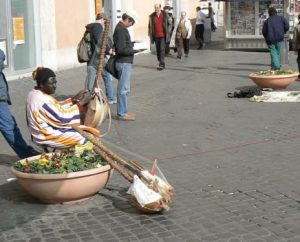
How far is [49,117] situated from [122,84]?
13.0 feet

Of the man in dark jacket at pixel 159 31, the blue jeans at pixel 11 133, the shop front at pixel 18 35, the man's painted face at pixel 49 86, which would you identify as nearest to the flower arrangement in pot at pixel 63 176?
A: the man's painted face at pixel 49 86

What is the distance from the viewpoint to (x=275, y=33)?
14.2 m

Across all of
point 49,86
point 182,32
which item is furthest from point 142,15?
→ point 49,86

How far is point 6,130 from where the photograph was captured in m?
7.12

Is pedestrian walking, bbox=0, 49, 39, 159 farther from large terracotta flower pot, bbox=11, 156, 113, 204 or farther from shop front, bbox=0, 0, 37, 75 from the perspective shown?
shop front, bbox=0, 0, 37, 75

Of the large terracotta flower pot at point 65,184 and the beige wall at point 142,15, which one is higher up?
the beige wall at point 142,15

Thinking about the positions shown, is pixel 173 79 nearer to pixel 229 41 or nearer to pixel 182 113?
pixel 182 113

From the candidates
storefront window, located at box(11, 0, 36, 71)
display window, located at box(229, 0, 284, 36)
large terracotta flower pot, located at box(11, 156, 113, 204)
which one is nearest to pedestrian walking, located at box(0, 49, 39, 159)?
large terracotta flower pot, located at box(11, 156, 113, 204)

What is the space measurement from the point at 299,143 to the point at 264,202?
258cm

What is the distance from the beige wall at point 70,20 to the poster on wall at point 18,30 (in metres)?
1.27

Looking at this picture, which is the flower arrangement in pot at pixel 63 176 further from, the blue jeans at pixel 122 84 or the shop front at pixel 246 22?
the shop front at pixel 246 22

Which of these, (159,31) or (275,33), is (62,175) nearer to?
(275,33)

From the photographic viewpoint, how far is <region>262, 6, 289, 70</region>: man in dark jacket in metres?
14.2

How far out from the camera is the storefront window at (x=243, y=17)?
21.8 meters
